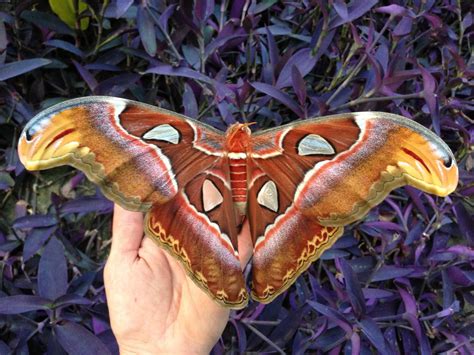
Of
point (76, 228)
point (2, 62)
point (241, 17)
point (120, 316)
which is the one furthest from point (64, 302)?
point (241, 17)

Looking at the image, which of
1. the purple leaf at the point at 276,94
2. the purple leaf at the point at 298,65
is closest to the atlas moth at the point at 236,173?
the purple leaf at the point at 276,94

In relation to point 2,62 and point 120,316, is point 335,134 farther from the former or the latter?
point 2,62

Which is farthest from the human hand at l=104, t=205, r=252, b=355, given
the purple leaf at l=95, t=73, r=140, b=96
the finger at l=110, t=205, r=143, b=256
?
the purple leaf at l=95, t=73, r=140, b=96

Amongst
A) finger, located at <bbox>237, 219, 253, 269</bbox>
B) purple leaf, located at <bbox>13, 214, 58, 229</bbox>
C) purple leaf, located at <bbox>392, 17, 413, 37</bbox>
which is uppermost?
purple leaf, located at <bbox>392, 17, 413, 37</bbox>

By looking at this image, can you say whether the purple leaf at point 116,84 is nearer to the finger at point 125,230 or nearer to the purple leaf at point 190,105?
the purple leaf at point 190,105

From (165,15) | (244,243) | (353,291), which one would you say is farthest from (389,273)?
(165,15)

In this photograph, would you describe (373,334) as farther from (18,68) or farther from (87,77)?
(18,68)

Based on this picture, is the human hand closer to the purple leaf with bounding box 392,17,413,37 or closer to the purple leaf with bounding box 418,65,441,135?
the purple leaf with bounding box 418,65,441,135
